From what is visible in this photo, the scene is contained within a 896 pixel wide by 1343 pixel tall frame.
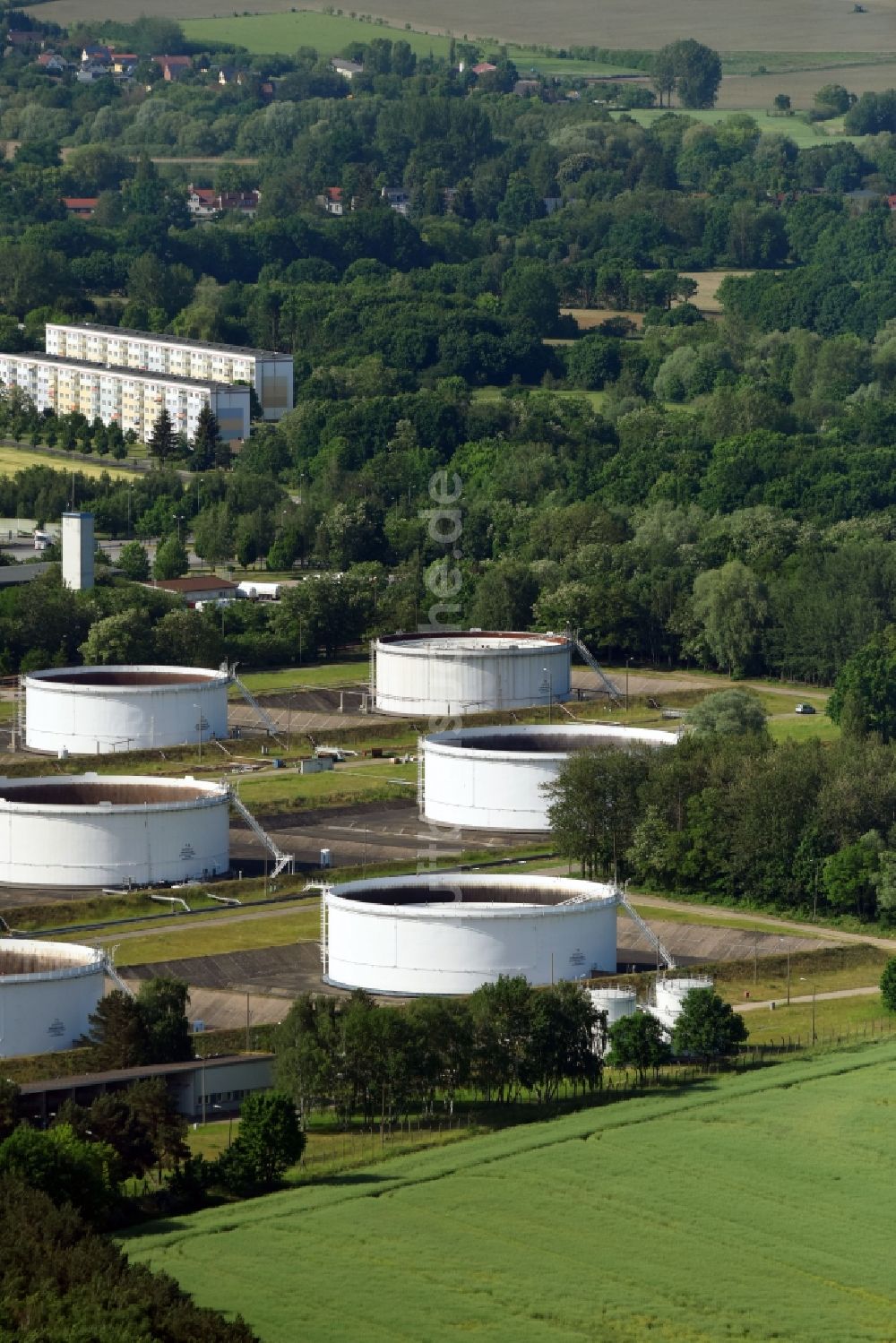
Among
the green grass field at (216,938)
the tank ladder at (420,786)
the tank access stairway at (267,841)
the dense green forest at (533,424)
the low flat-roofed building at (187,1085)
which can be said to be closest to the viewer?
the low flat-roofed building at (187,1085)

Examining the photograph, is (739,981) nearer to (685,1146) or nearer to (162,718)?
(685,1146)

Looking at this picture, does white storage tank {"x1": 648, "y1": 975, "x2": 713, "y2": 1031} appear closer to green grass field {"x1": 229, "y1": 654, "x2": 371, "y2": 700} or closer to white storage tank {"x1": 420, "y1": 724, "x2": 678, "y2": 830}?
white storage tank {"x1": 420, "y1": 724, "x2": 678, "y2": 830}

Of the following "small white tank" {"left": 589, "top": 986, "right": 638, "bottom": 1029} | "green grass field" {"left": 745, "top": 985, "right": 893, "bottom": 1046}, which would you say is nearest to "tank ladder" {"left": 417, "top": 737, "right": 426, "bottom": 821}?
"green grass field" {"left": 745, "top": 985, "right": 893, "bottom": 1046}

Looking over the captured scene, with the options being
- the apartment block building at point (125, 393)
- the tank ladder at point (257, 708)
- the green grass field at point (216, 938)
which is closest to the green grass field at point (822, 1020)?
the green grass field at point (216, 938)

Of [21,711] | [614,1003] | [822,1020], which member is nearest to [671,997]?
[614,1003]

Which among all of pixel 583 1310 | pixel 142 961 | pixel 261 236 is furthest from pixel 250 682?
pixel 261 236

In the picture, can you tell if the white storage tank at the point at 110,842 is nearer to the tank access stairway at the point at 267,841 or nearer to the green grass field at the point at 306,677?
the tank access stairway at the point at 267,841

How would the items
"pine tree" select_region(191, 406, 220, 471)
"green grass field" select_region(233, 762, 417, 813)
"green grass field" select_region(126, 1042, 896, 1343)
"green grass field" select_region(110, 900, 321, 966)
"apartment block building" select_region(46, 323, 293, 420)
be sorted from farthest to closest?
1. "apartment block building" select_region(46, 323, 293, 420)
2. "pine tree" select_region(191, 406, 220, 471)
3. "green grass field" select_region(233, 762, 417, 813)
4. "green grass field" select_region(110, 900, 321, 966)
5. "green grass field" select_region(126, 1042, 896, 1343)
